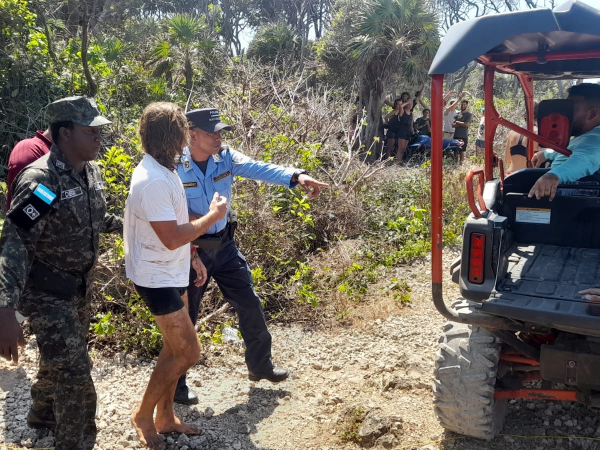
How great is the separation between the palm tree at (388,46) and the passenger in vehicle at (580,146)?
10973 millimetres

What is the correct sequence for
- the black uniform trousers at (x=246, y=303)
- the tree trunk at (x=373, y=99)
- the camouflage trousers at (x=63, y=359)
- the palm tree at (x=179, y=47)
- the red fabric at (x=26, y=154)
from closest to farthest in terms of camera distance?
1. the camouflage trousers at (x=63, y=359)
2. the red fabric at (x=26, y=154)
3. the black uniform trousers at (x=246, y=303)
4. the palm tree at (x=179, y=47)
5. the tree trunk at (x=373, y=99)

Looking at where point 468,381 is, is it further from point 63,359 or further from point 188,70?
point 188,70

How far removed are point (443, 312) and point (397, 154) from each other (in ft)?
35.0

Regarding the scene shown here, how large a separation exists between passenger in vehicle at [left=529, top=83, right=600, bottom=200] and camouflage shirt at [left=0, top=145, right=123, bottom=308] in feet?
7.95

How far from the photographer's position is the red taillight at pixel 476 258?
295 centimetres

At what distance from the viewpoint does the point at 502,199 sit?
3715 millimetres

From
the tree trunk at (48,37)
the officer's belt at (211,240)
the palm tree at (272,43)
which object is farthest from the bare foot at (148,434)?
the palm tree at (272,43)

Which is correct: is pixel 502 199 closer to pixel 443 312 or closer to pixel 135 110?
pixel 443 312

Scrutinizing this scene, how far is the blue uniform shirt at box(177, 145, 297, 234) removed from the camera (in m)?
3.77

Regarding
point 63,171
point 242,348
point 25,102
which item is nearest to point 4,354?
point 63,171

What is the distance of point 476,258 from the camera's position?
2.96 metres

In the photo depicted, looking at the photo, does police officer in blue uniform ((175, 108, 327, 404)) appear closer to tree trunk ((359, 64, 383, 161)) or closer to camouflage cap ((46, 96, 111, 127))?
camouflage cap ((46, 96, 111, 127))

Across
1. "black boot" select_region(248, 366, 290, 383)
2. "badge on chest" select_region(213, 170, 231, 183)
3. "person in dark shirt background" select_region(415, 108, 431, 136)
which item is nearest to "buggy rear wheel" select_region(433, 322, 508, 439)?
"black boot" select_region(248, 366, 290, 383)

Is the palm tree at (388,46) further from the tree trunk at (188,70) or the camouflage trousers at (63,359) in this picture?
the camouflage trousers at (63,359)
